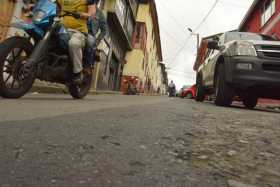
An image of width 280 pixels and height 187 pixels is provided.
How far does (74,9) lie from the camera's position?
14.8 feet

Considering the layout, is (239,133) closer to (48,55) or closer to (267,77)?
(48,55)

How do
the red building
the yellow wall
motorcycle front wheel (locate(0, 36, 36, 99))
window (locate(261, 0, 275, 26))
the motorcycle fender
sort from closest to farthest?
motorcycle front wheel (locate(0, 36, 36, 99)) < the motorcycle fender < the red building < window (locate(261, 0, 275, 26)) < the yellow wall

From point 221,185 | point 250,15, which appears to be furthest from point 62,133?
point 250,15

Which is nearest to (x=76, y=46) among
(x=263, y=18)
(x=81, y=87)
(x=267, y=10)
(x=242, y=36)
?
(x=81, y=87)

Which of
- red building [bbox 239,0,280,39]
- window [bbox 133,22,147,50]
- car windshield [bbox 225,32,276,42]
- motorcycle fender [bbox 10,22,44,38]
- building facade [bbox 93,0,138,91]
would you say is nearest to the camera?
motorcycle fender [bbox 10,22,44,38]

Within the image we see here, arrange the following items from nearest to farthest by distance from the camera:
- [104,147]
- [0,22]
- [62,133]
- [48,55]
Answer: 1. [104,147]
2. [62,133]
3. [48,55]
4. [0,22]

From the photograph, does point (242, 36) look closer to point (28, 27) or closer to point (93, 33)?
point (93, 33)

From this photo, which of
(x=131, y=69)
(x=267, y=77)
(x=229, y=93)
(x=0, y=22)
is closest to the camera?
(x=267, y=77)

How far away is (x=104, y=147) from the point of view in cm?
140

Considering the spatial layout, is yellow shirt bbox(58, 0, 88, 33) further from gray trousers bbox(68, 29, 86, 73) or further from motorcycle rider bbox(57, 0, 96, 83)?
gray trousers bbox(68, 29, 86, 73)

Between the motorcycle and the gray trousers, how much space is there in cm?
10

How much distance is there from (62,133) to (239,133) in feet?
4.02

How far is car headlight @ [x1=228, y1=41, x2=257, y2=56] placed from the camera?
17.6ft

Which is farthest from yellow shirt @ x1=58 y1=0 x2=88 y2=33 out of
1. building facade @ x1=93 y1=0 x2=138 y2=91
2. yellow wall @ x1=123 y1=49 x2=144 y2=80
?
yellow wall @ x1=123 y1=49 x2=144 y2=80
